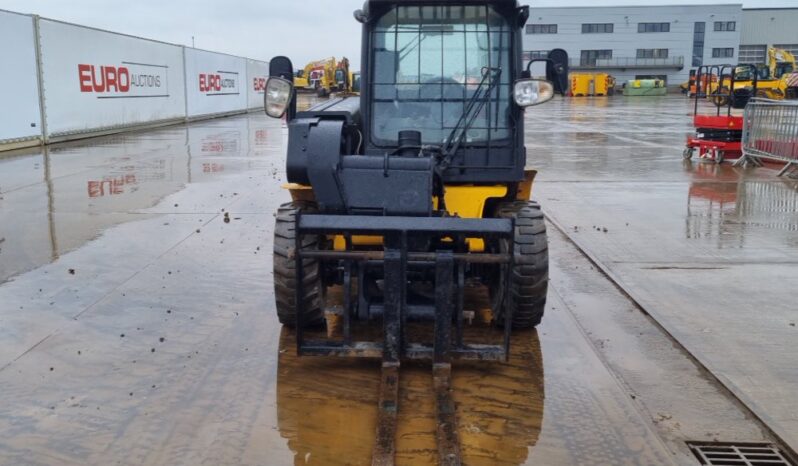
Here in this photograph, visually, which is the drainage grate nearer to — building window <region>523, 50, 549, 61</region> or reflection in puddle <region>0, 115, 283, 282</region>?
building window <region>523, 50, 549, 61</region>

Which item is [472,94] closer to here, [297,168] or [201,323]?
[297,168]

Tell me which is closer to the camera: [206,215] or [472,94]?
[472,94]

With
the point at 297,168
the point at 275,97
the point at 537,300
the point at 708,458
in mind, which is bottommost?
the point at 708,458

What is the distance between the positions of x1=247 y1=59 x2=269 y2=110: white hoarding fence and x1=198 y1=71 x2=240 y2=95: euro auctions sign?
7.98 feet

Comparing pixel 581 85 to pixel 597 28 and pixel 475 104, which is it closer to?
pixel 597 28

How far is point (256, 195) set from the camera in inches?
475

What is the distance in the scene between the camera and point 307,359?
16.6 feet

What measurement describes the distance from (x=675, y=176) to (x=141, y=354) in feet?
39.1

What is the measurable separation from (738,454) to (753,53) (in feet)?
316

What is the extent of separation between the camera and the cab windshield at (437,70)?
556 centimetres

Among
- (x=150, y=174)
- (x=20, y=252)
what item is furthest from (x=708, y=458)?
(x=150, y=174)

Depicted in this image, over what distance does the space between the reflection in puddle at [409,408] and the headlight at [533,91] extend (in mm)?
1753

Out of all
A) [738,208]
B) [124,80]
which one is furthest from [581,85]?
[738,208]

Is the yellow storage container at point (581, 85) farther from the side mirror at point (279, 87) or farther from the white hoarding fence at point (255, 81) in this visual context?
the side mirror at point (279, 87)
